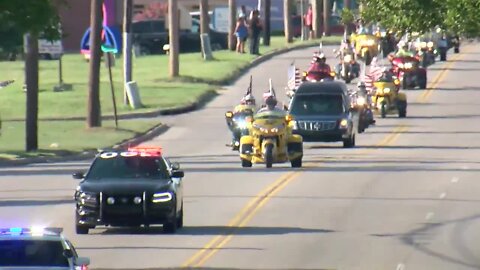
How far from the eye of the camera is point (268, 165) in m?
38.2

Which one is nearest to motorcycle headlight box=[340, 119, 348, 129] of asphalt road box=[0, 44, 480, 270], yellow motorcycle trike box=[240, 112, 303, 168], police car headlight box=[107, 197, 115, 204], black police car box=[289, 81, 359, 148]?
black police car box=[289, 81, 359, 148]

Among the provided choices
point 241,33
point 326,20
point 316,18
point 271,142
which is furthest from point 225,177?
point 326,20

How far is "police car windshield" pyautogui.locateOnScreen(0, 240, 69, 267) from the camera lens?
16578 mm

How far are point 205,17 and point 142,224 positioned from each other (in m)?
52.7

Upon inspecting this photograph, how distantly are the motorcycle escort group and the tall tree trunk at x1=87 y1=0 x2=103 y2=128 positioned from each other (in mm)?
4594

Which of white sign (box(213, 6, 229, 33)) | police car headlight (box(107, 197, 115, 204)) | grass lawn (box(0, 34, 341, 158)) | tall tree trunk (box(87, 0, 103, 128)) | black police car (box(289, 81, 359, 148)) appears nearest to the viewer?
police car headlight (box(107, 197, 115, 204))

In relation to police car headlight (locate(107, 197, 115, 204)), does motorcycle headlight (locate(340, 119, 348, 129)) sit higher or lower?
lower

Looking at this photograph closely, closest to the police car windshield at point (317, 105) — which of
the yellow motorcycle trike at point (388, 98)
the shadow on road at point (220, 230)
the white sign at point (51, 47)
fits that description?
the yellow motorcycle trike at point (388, 98)

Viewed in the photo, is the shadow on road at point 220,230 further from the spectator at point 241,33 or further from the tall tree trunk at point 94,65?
the spectator at point 241,33

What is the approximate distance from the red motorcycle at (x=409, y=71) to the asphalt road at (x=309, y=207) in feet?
40.5

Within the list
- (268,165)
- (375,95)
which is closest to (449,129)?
(375,95)

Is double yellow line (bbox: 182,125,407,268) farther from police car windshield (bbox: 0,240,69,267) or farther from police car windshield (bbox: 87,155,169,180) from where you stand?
police car windshield (bbox: 0,240,69,267)

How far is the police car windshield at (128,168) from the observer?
26266 mm

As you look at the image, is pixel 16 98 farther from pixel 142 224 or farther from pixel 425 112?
pixel 142 224
